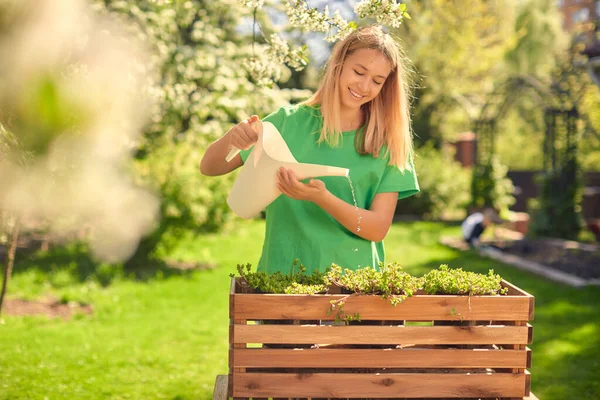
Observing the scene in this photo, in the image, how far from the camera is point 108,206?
723 cm

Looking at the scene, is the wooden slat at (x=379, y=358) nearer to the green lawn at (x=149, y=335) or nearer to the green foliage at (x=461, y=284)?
the green foliage at (x=461, y=284)

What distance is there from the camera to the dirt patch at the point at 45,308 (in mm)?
6004

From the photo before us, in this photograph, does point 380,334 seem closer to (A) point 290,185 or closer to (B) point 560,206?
(A) point 290,185

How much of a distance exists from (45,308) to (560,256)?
6.19 metres

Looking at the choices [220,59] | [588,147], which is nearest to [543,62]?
[588,147]

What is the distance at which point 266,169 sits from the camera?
2.04 metres

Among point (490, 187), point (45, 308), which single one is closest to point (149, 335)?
point (45, 308)

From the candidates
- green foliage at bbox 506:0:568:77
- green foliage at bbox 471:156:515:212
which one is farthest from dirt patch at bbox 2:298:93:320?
green foliage at bbox 506:0:568:77

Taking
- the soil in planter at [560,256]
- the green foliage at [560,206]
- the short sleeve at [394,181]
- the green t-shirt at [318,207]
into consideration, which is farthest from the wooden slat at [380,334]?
the green foliage at [560,206]

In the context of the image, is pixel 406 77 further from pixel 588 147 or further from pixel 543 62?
pixel 543 62

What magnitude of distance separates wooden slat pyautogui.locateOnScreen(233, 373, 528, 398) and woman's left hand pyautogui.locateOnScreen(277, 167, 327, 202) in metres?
0.52

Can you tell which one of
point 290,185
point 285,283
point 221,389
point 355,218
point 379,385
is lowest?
point 221,389

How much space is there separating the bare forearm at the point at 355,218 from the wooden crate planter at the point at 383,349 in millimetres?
363

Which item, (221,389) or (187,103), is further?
(187,103)
